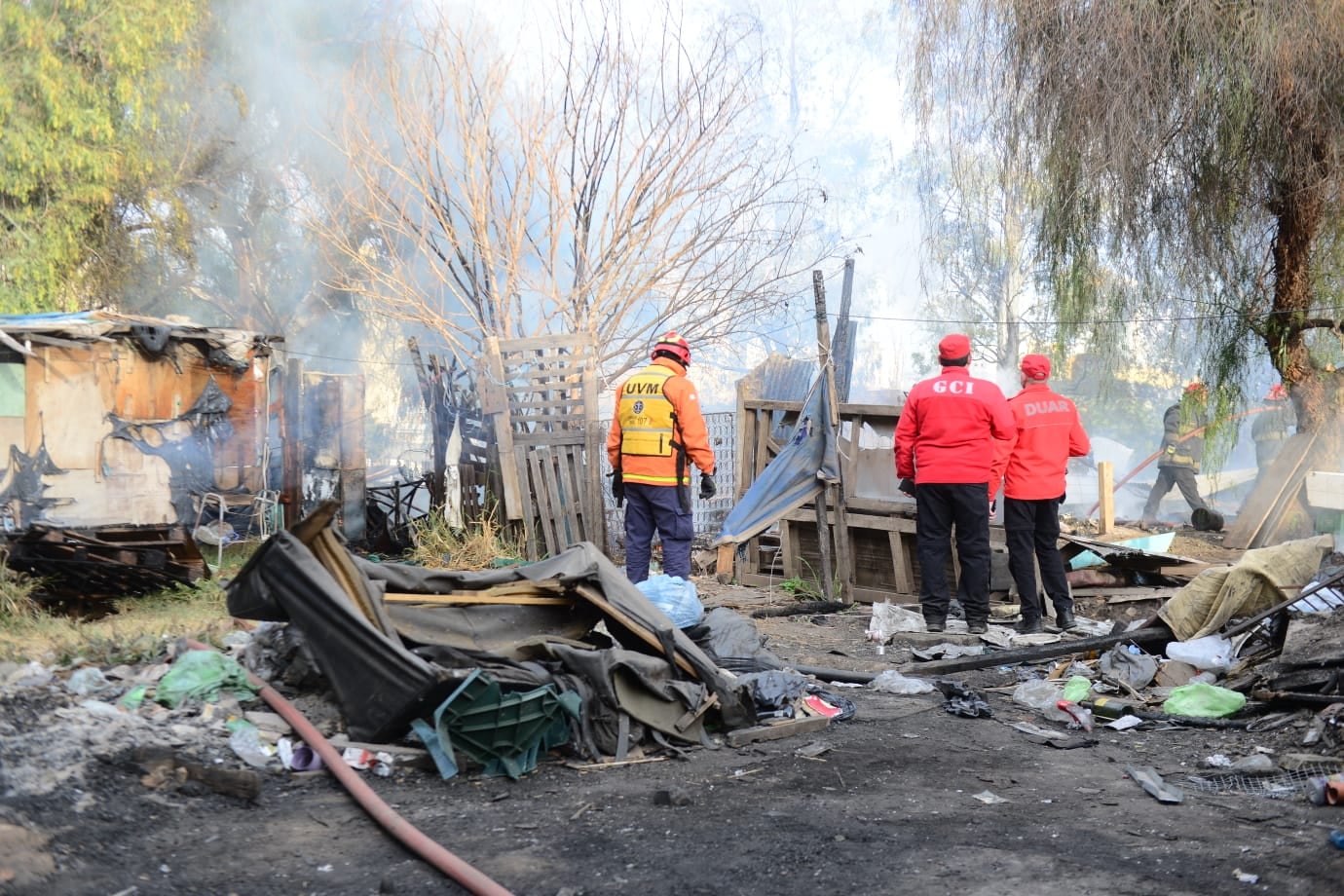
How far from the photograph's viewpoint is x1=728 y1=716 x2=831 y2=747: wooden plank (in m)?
4.38

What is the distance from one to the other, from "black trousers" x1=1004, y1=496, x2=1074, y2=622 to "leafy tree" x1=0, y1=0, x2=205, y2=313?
40.8 feet

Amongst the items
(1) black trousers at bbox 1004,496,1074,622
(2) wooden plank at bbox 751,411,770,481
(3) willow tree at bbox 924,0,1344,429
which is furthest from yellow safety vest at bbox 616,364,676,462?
(3) willow tree at bbox 924,0,1344,429

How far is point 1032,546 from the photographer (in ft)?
24.1

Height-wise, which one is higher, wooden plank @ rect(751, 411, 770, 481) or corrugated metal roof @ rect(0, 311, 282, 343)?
corrugated metal roof @ rect(0, 311, 282, 343)

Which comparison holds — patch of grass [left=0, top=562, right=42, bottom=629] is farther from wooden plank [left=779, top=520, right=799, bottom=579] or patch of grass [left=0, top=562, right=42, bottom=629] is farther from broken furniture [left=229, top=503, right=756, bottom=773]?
wooden plank [left=779, top=520, right=799, bottom=579]

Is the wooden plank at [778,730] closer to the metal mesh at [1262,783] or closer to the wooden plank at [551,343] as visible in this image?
the metal mesh at [1262,783]

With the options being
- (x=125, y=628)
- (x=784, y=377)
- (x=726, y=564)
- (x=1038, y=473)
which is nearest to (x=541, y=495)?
(x=726, y=564)

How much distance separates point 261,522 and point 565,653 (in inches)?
309

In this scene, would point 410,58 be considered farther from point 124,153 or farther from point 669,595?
point 669,595

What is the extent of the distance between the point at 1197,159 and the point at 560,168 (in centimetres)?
676

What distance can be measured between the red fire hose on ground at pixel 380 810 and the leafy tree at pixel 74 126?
11931 mm

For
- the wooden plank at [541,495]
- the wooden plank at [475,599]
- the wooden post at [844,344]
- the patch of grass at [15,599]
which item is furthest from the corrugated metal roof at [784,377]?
the wooden plank at [475,599]

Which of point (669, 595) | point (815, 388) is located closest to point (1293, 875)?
point (669, 595)

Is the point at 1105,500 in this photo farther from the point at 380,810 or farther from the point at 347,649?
the point at 380,810
